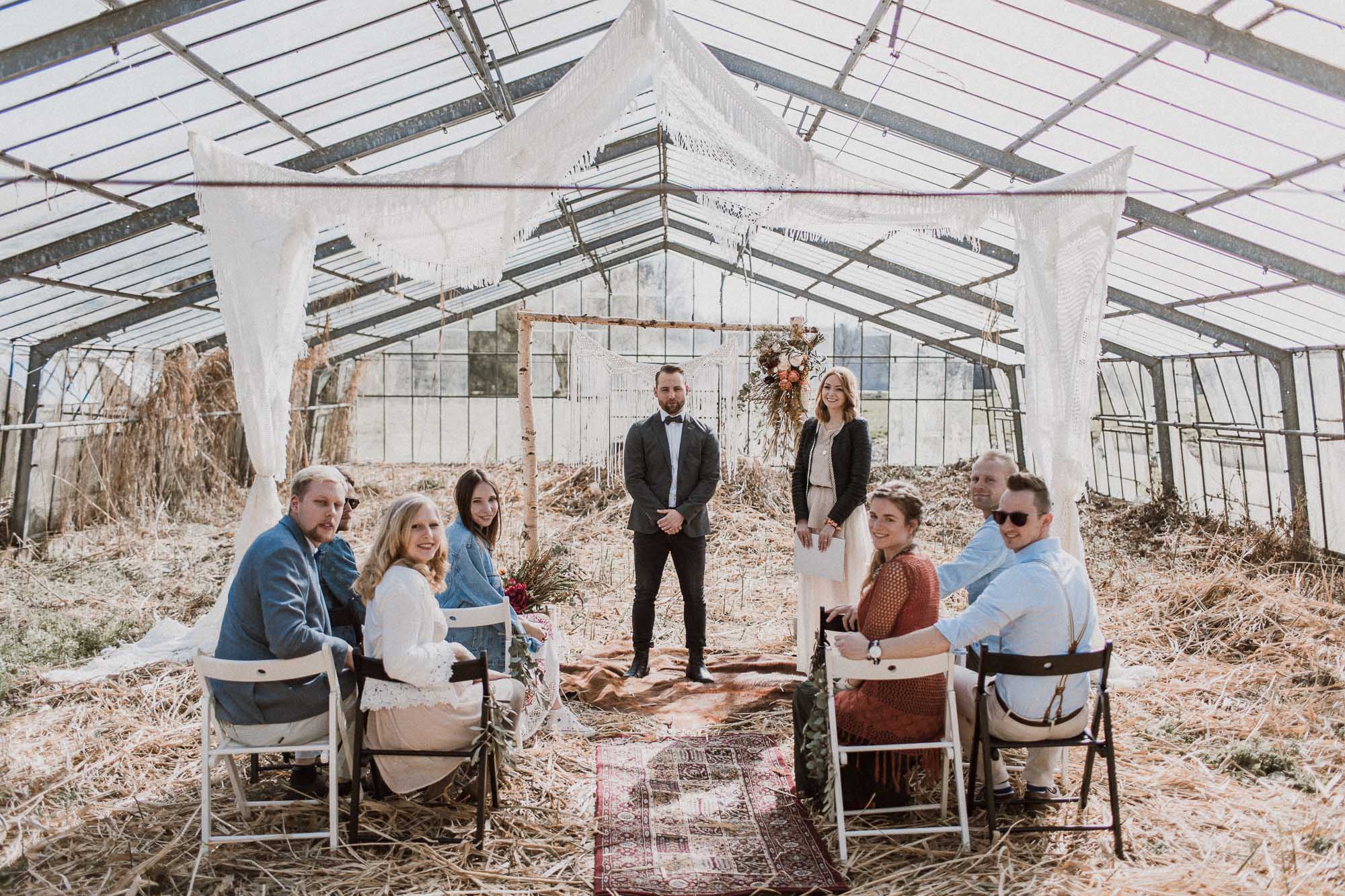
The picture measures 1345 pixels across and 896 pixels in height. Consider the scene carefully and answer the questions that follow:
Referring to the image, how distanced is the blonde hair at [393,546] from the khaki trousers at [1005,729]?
1740 mm

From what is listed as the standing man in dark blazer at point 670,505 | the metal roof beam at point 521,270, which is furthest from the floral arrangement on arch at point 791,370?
the metal roof beam at point 521,270

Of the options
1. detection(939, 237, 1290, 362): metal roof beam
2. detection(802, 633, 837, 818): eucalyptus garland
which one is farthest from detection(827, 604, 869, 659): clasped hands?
detection(939, 237, 1290, 362): metal roof beam

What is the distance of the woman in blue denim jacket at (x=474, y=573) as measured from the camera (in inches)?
135

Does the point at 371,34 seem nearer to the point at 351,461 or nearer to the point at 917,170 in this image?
the point at 917,170

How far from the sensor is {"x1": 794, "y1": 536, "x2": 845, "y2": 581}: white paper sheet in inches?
165

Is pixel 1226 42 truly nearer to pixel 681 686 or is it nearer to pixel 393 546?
pixel 681 686

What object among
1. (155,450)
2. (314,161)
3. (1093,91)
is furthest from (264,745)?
(155,450)

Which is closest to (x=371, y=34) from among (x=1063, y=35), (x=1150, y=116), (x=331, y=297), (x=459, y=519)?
(x=459, y=519)

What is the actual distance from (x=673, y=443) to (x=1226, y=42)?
310cm

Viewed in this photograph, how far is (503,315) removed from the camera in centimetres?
1448

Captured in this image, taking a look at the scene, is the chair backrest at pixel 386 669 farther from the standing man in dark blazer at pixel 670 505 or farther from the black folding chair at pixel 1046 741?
the standing man in dark blazer at pixel 670 505

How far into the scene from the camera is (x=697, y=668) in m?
4.63

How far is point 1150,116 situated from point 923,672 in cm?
392

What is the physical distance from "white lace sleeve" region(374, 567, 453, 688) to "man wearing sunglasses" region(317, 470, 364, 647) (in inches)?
26.5
